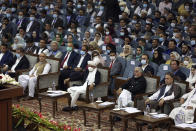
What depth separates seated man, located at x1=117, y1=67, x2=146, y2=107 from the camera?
319 inches

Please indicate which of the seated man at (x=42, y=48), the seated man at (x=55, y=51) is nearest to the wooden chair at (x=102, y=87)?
the seated man at (x=55, y=51)

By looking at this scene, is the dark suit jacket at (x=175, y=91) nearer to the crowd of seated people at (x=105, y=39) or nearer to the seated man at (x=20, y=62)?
the crowd of seated people at (x=105, y=39)

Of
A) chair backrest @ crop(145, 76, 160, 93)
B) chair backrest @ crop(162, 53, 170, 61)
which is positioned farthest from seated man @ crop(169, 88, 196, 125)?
chair backrest @ crop(162, 53, 170, 61)

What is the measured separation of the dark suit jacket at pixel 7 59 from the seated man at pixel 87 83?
2.66m

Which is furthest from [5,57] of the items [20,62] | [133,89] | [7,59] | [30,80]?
[133,89]

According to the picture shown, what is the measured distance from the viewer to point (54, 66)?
10203 mm

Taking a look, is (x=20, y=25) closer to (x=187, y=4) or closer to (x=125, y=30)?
(x=125, y=30)

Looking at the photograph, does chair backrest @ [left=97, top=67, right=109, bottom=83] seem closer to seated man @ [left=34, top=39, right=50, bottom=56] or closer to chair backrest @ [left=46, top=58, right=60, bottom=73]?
chair backrest @ [left=46, top=58, right=60, bottom=73]

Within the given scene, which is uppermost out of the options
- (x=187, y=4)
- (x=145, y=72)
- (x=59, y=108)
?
(x=187, y=4)

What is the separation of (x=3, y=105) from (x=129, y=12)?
10058 millimetres

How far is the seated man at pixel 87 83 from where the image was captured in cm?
888

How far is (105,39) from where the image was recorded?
1130cm

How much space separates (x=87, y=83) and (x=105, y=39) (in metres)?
2.84

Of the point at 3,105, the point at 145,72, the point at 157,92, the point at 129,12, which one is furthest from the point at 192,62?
the point at 3,105
